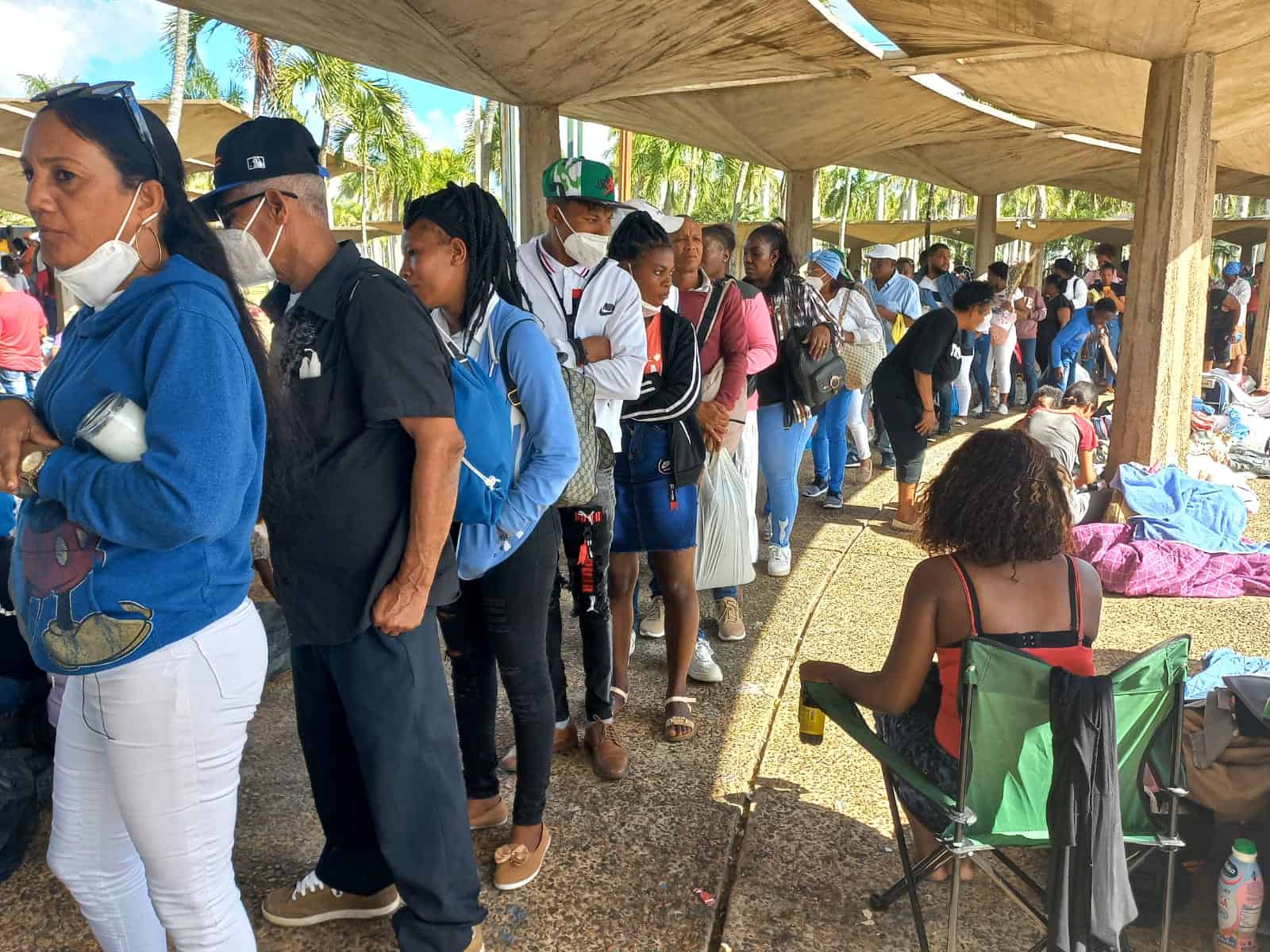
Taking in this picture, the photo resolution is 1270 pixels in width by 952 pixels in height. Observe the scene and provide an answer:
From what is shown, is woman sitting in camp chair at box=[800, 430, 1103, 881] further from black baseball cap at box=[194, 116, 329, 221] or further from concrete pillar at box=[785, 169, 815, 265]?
concrete pillar at box=[785, 169, 815, 265]

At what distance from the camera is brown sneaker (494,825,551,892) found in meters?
2.56

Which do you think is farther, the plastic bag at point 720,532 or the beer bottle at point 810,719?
the plastic bag at point 720,532

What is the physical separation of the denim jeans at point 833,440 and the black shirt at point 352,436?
5.08 m

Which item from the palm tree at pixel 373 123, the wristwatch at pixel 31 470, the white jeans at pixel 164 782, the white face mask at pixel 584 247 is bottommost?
the white jeans at pixel 164 782

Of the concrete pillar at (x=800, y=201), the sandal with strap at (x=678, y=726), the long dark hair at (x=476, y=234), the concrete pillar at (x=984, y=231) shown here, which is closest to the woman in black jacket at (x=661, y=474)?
the sandal with strap at (x=678, y=726)

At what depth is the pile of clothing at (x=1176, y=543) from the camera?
5137mm

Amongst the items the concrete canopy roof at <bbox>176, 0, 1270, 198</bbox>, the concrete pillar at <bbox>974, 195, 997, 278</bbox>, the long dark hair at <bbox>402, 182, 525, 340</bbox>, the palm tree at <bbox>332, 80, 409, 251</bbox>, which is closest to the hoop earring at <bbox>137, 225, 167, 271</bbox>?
the long dark hair at <bbox>402, 182, 525, 340</bbox>

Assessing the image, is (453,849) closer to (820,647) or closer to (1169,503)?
(820,647)

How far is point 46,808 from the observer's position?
298 centimetres

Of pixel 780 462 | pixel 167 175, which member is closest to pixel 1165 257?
pixel 780 462

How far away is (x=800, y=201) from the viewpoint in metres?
13.3

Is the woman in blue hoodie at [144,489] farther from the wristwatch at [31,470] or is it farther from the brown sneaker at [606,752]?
the brown sneaker at [606,752]

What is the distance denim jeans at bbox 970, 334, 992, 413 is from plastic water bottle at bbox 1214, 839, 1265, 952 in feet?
30.7

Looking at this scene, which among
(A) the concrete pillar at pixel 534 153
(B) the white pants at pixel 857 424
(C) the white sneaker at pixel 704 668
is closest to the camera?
(C) the white sneaker at pixel 704 668
